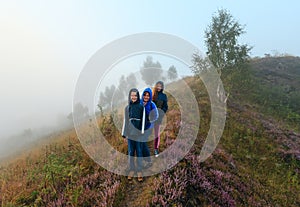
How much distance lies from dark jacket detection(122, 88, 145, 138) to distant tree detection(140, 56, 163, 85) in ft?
1.65

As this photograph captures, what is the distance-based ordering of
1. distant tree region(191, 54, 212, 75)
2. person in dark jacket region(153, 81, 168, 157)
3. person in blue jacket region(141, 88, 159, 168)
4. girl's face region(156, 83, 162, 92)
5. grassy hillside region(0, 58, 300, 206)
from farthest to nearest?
distant tree region(191, 54, 212, 75) < person in dark jacket region(153, 81, 168, 157) < girl's face region(156, 83, 162, 92) < person in blue jacket region(141, 88, 159, 168) < grassy hillside region(0, 58, 300, 206)

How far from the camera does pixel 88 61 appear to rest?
4680 millimetres

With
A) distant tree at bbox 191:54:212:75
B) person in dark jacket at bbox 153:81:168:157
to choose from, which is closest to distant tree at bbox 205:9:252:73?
distant tree at bbox 191:54:212:75

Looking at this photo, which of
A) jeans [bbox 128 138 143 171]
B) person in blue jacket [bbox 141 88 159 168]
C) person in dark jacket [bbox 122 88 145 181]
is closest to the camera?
person in dark jacket [bbox 122 88 145 181]

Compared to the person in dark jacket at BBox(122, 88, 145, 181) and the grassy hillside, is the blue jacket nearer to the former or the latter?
the person in dark jacket at BBox(122, 88, 145, 181)

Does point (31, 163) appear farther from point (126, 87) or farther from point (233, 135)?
point (233, 135)

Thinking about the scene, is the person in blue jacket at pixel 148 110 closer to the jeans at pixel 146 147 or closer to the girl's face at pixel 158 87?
the jeans at pixel 146 147

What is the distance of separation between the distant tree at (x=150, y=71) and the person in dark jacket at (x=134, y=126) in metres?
0.49

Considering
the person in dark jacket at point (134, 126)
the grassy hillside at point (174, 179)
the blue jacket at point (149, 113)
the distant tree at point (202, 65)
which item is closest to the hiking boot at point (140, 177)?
the person in dark jacket at point (134, 126)

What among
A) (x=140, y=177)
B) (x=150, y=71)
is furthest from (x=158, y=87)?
(x=140, y=177)

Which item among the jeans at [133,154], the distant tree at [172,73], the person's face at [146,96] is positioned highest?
the distant tree at [172,73]

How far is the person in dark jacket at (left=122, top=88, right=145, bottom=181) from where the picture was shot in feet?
19.6

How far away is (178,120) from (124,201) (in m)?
6.11

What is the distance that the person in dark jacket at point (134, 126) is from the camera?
5988 mm
